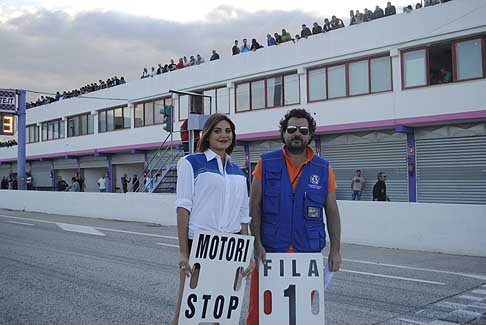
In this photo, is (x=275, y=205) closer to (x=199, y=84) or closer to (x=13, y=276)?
(x=13, y=276)

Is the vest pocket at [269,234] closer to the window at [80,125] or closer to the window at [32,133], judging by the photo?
the window at [80,125]

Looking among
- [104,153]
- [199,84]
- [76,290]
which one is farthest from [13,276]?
[104,153]

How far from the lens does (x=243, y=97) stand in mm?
26047

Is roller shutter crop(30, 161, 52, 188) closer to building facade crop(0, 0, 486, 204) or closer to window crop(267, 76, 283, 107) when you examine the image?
building facade crop(0, 0, 486, 204)

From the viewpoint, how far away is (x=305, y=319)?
152 inches

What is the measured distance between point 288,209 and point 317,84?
1944 cm

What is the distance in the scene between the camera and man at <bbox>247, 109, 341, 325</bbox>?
12.8 feet

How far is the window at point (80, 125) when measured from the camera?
36.9m

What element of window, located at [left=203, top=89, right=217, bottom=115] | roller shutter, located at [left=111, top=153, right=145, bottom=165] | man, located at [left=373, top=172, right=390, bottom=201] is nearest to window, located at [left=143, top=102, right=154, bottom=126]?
roller shutter, located at [left=111, top=153, right=145, bottom=165]

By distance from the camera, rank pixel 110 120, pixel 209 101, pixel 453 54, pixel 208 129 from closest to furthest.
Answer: pixel 208 129 < pixel 453 54 < pixel 209 101 < pixel 110 120

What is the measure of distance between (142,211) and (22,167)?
14.3 meters

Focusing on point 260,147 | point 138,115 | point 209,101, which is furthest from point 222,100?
point 138,115

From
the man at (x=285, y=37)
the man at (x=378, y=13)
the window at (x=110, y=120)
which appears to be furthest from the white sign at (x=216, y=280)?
the window at (x=110, y=120)

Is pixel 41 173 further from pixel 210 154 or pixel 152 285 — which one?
pixel 210 154
